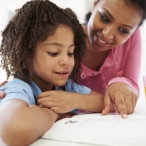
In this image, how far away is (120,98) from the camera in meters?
0.75

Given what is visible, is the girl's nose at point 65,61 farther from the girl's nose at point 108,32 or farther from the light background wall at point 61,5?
the light background wall at point 61,5

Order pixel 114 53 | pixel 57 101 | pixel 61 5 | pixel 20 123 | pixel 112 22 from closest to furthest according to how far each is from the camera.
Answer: pixel 20 123
pixel 57 101
pixel 112 22
pixel 114 53
pixel 61 5

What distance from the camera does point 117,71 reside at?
114 centimetres

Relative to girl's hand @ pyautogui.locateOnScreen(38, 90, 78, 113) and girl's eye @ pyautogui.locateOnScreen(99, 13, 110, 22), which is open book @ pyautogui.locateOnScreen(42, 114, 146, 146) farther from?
girl's eye @ pyautogui.locateOnScreen(99, 13, 110, 22)

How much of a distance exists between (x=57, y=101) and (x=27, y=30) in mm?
242

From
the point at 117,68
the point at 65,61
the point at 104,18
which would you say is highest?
the point at 104,18

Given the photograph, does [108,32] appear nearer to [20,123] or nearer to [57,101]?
[57,101]

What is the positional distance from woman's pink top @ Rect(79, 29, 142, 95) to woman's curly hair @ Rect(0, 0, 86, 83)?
29 cm

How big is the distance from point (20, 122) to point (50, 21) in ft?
1.23

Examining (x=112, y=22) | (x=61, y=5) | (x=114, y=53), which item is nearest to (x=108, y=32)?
(x=112, y=22)

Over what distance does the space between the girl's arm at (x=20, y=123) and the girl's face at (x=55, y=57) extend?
19cm

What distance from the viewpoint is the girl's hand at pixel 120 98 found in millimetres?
736

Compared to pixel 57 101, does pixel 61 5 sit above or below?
above

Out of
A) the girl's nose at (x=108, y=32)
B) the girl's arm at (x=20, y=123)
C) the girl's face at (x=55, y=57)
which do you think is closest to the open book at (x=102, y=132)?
the girl's arm at (x=20, y=123)
